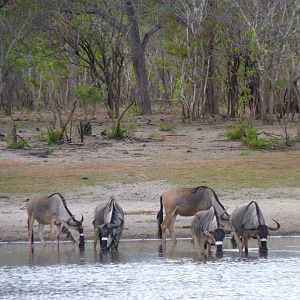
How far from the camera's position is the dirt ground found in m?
15.1

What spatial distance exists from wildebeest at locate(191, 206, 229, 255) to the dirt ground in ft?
5.10

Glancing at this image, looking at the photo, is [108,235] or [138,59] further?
[138,59]

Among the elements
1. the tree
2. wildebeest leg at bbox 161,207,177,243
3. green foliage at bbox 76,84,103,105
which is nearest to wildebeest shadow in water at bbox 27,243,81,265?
wildebeest leg at bbox 161,207,177,243

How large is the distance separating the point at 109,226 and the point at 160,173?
18.3ft

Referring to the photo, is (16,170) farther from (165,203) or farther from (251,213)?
(251,213)

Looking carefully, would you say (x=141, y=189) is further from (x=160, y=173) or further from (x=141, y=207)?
(x=160, y=173)

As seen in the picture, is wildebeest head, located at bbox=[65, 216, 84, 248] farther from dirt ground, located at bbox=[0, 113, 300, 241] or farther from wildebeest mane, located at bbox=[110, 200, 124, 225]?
dirt ground, located at bbox=[0, 113, 300, 241]

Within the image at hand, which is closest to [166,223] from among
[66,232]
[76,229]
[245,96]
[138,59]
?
[76,229]

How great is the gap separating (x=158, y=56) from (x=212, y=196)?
28.4m

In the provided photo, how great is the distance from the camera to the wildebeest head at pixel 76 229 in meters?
13.5

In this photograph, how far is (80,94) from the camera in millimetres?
24391

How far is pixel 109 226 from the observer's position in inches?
517

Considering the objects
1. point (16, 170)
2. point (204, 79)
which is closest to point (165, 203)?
point (16, 170)

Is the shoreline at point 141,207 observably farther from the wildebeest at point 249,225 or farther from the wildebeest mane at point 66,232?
the wildebeest at point 249,225
